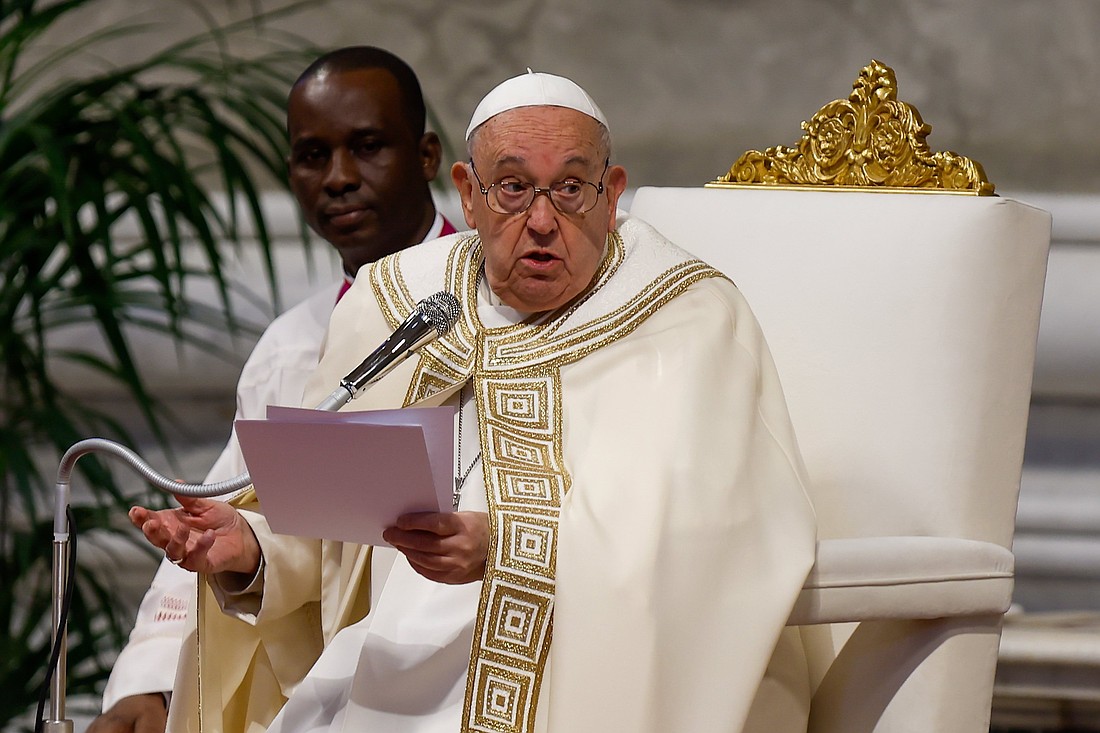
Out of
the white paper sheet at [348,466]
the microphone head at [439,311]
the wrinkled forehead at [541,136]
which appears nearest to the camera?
the white paper sheet at [348,466]

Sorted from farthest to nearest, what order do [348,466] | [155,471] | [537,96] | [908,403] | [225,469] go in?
[225,469] < [908,403] < [537,96] < [155,471] < [348,466]

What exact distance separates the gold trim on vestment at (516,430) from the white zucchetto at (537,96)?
22 cm

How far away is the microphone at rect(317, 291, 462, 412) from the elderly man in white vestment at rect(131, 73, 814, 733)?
0.37 feet

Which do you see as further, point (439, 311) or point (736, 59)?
point (736, 59)

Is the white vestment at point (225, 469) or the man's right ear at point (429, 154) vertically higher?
the man's right ear at point (429, 154)

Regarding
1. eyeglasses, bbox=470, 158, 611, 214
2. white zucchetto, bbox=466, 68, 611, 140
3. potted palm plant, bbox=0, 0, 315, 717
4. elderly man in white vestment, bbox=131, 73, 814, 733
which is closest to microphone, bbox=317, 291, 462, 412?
elderly man in white vestment, bbox=131, 73, 814, 733

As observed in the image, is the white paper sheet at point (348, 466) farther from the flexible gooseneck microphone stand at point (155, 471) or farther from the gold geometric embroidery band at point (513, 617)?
the gold geometric embroidery band at point (513, 617)

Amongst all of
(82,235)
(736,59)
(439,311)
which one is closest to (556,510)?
(439,311)

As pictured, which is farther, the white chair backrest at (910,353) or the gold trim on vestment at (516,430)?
the white chair backrest at (910,353)

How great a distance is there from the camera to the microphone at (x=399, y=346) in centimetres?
165

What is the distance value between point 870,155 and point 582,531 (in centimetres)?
91

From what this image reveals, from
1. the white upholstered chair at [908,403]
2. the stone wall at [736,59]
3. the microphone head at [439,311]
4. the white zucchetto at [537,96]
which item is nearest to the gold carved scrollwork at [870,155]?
the white upholstered chair at [908,403]

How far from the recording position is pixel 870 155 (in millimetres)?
2381

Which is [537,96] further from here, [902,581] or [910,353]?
[902,581]
